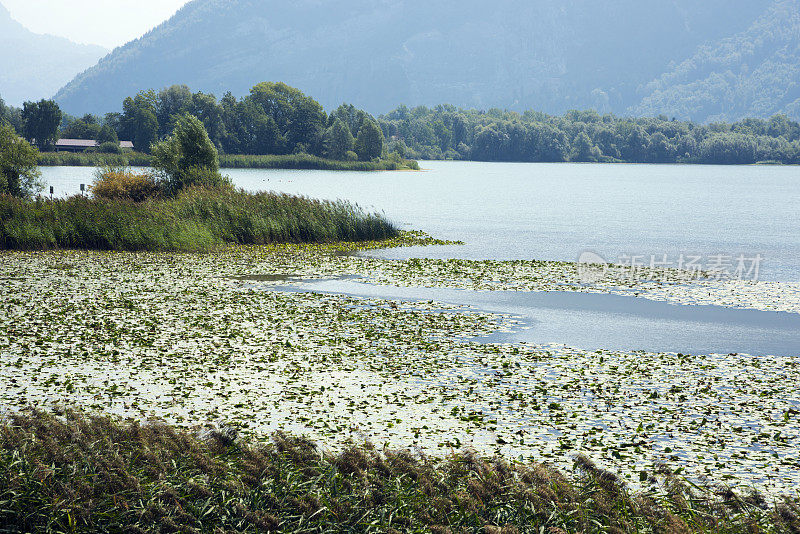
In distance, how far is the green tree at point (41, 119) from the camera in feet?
441

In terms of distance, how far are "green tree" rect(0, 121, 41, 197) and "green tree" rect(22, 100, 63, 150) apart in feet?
343

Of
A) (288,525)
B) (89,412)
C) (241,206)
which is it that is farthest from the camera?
(241,206)

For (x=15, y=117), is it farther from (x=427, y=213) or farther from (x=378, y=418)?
(x=378, y=418)

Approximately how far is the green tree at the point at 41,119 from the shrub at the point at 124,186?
10527 cm

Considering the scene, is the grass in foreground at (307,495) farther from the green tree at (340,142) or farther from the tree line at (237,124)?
the green tree at (340,142)

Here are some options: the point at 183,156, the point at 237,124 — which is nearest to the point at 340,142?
the point at 237,124

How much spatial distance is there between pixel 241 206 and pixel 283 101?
128 metres

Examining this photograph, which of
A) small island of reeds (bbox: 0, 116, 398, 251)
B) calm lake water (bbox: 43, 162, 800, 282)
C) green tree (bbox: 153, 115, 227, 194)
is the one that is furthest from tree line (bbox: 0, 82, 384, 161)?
small island of reeds (bbox: 0, 116, 398, 251)

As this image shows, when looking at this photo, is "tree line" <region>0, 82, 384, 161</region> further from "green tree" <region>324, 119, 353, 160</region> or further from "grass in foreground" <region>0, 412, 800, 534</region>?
"grass in foreground" <region>0, 412, 800, 534</region>

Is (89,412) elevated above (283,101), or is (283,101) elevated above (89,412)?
(283,101)

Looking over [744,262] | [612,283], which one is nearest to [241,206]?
[612,283]

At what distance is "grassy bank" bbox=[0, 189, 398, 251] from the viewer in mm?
30562

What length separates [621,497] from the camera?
7785 mm

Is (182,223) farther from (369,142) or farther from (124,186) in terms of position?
(369,142)
